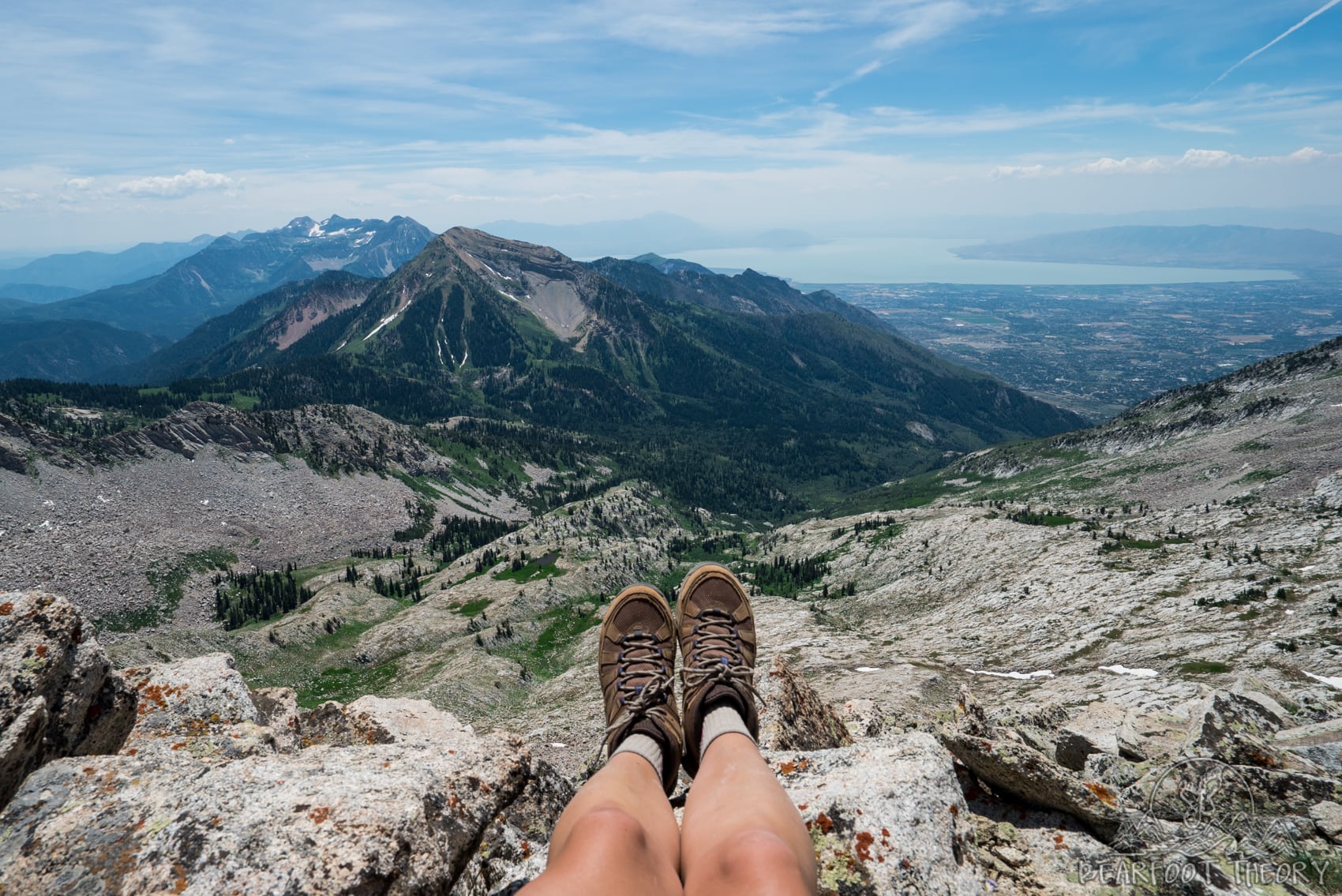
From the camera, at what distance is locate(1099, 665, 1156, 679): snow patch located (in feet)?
127

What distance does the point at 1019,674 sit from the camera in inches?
1791

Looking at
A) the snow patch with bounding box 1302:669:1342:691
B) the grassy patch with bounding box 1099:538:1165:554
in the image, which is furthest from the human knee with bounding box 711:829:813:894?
the grassy patch with bounding box 1099:538:1165:554

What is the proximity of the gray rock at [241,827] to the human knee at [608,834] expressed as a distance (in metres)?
1.66

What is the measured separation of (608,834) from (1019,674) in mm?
50349

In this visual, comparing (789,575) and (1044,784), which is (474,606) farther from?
(1044,784)

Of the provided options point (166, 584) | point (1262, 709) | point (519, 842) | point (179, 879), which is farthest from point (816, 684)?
point (166, 584)

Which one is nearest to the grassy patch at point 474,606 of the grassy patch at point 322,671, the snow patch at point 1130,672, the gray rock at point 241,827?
the grassy patch at point 322,671

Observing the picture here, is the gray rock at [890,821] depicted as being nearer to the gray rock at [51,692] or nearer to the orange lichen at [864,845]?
the orange lichen at [864,845]

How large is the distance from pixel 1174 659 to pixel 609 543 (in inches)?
4897

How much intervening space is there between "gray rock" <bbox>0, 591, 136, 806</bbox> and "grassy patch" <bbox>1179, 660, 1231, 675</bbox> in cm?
5167

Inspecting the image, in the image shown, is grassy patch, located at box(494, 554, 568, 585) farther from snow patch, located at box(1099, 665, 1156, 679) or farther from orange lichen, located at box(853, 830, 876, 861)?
orange lichen, located at box(853, 830, 876, 861)

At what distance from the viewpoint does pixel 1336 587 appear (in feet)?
150

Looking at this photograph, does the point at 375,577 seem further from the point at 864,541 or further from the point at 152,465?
the point at 864,541

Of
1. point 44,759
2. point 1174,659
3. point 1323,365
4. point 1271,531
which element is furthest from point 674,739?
point 1323,365
